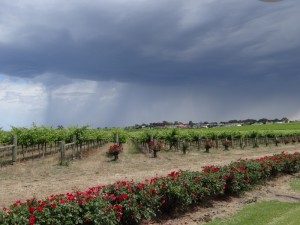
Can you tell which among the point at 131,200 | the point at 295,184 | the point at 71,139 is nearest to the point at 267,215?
the point at 131,200

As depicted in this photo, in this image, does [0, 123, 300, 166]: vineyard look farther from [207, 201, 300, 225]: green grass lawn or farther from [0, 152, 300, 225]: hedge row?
[207, 201, 300, 225]: green grass lawn

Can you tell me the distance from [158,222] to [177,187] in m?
0.99

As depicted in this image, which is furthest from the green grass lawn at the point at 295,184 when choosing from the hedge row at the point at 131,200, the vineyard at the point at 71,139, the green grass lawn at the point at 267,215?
the vineyard at the point at 71,139

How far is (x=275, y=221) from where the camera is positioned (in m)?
8.48

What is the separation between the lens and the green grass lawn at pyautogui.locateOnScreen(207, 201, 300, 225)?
8500mm

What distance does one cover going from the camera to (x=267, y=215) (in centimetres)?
920

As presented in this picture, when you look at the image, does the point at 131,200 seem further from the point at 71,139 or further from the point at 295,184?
the point at 71,139

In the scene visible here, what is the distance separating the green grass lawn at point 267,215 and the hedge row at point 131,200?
1109 mm

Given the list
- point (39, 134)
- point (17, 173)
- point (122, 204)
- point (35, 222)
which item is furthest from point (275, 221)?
point (39, 134)

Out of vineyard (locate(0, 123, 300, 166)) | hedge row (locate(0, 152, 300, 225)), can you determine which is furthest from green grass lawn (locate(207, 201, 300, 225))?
vineyard (locate(0, 123, 300, 166))

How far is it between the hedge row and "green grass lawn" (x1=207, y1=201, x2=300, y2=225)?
111 centimetres

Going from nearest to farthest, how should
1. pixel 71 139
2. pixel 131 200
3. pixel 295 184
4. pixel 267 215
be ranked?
pixel 131 200
pixel 267 215
pixel 295 184
pixel 71 139

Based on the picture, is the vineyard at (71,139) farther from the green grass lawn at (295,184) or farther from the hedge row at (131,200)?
the green grass lawn at (295,184)

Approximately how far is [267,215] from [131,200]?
3716 mm
